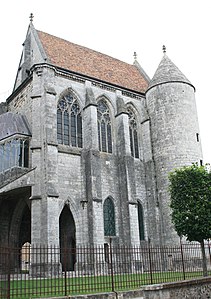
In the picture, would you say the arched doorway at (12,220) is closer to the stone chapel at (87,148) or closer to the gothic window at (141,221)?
the stone chapel at (87,148)

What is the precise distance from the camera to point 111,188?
2544 centimetres

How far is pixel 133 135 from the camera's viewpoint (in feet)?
95.2

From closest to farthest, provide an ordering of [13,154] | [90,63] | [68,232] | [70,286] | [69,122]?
1. [70,286]
2. [13,154]
3. [69,122]
4. [68,232]
5. [90,63]

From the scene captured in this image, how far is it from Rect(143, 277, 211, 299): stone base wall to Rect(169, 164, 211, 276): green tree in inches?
158

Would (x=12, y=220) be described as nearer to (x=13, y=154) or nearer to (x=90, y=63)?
(x=13, y=154)

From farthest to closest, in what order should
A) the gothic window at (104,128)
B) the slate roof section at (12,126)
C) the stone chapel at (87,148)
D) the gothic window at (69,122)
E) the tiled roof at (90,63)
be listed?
the tiled roof at (90,63), the gothic window at (104,128), the gothic window at (69,122), the slate roof section at (12,126), the stone chapel at (87,148)

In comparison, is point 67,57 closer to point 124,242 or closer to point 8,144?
point 8,144

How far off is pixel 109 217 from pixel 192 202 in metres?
8.23

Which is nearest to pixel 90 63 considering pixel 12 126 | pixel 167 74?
pixel 167 74

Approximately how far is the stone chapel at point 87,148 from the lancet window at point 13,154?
7 centimetres

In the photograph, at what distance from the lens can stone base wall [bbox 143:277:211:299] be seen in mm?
11320

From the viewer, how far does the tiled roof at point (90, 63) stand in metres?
27.5

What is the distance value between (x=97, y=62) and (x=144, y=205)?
1310cm

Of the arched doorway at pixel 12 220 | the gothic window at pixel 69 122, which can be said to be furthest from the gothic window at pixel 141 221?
the arched doorway at pixel 12 220
